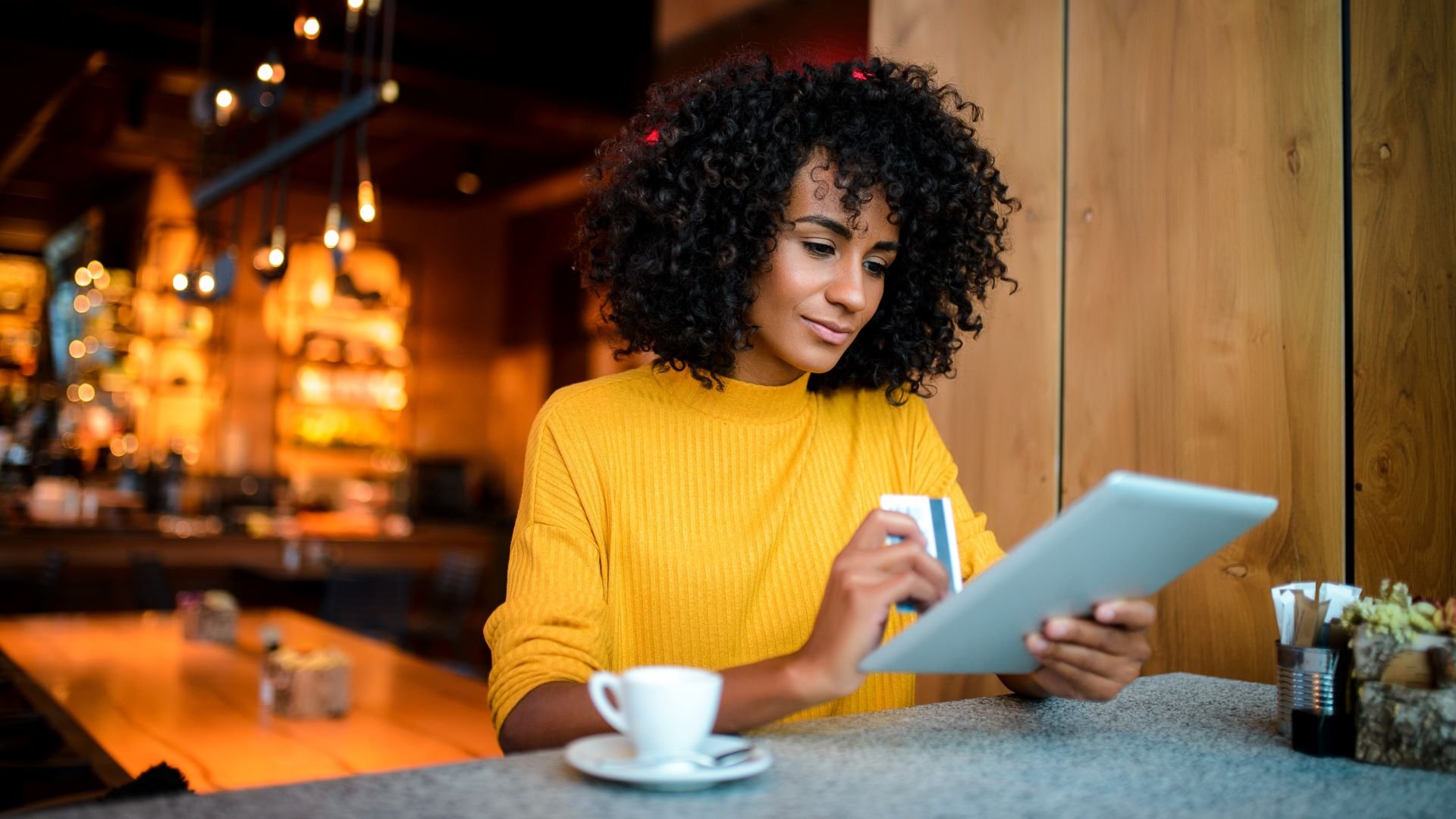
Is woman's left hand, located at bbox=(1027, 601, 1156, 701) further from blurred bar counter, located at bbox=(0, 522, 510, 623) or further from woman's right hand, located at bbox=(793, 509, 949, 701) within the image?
blurred bar counter, located at bbox=(0, 522, 510, 623)

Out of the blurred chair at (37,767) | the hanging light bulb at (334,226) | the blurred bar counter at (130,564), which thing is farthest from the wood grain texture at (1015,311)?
the blurred bar counter at (130,564)

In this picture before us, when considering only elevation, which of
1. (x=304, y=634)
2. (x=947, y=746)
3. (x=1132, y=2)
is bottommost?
(x=304, y=634)

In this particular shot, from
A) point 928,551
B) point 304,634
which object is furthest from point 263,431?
point 928,551

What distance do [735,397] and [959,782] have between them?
799 millimetres

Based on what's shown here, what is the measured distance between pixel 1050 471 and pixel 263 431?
943 centimetres

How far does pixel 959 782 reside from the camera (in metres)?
1.01

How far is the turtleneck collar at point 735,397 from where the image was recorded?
1699mm

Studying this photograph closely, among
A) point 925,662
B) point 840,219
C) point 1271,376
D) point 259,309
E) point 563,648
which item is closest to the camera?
point 925,662

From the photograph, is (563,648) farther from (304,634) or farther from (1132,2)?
(304,634)

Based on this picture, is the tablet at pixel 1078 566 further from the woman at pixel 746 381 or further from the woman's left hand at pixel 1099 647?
the woman at pixel 746 381

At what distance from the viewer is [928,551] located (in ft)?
3.82

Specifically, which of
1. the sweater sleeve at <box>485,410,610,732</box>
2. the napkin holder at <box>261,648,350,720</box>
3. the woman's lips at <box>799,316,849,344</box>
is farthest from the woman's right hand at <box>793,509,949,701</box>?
the napkin holder at <box>261,648,350,720</box>

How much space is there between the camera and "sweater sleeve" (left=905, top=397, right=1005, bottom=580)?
1639mm

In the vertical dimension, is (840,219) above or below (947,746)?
above
